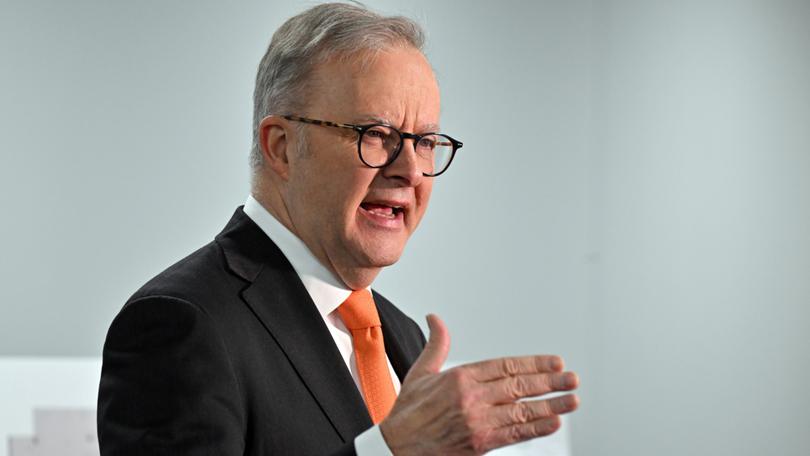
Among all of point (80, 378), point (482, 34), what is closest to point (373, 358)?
point (80, 378)

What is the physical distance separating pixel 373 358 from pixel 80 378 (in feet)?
6.42

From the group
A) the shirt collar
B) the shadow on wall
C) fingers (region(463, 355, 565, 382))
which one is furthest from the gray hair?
the shadow on wall

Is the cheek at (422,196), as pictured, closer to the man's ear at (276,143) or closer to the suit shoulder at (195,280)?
the man's ear at (276,143)

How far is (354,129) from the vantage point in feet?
4.28

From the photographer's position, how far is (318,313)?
1313 millimetres

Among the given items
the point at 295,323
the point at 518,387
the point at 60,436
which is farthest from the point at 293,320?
the point at 60,436

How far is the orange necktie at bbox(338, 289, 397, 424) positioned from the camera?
1.33 m

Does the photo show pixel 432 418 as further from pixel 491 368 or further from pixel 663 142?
pixel 663 142

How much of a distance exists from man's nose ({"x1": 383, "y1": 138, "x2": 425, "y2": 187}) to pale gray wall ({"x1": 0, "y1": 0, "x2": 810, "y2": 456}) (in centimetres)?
196

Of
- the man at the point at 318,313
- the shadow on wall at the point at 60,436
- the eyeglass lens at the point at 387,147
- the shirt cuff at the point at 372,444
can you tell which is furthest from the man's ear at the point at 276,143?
the shadow on wall at the point at 60,436

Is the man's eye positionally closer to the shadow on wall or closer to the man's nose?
the man's nose

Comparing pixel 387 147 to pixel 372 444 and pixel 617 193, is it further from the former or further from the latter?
pixel 617 193

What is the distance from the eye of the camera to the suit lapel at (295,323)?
1.23 metres

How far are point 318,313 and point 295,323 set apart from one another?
43 mm
